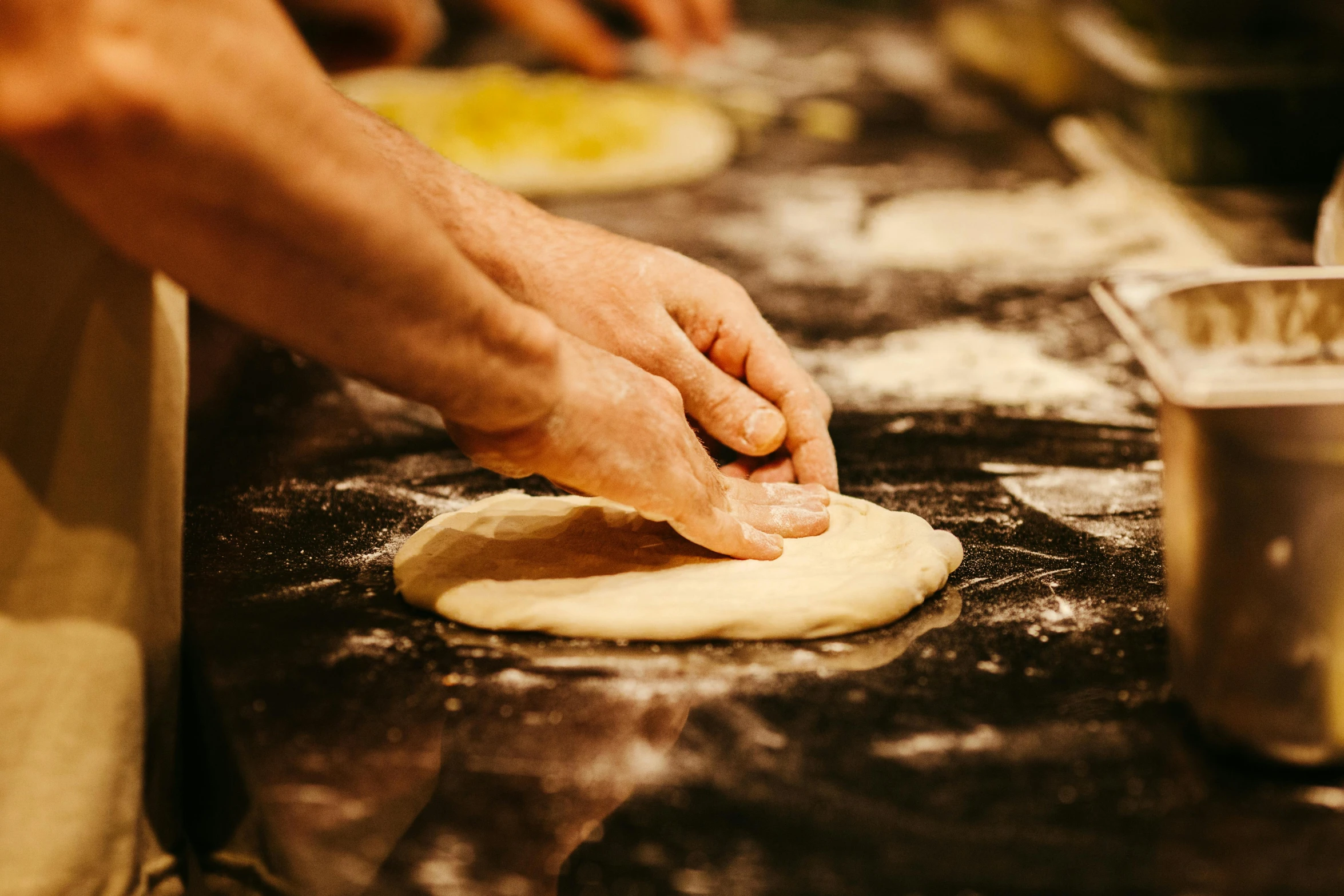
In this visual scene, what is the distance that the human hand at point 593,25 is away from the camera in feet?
15.2

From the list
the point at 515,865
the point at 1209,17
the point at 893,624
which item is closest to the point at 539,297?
the point at 893,624

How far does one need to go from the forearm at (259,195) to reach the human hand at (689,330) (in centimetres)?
48

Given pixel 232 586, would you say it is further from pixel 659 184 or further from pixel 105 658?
pixel 659 184

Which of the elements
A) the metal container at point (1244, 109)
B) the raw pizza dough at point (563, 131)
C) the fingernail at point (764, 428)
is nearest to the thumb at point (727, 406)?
the fingernail at point (764, 428)

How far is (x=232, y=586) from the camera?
1.51 metres

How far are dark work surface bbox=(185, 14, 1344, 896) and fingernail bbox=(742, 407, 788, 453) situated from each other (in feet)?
0.71

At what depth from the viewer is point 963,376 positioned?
2.21 metres

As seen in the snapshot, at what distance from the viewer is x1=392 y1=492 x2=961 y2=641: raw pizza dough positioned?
1.37 meters

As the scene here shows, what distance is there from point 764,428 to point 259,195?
2.75ft

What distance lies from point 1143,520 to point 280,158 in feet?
4.16

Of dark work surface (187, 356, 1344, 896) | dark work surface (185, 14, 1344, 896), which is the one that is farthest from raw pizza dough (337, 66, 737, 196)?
dark work surface (187, 356, 1344, 896)

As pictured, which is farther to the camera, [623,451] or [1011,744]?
[623,451]

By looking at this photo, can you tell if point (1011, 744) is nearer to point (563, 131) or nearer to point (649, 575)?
point (649, 575)

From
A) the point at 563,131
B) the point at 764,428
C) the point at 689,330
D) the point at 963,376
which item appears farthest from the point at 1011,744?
the point at 563,131
